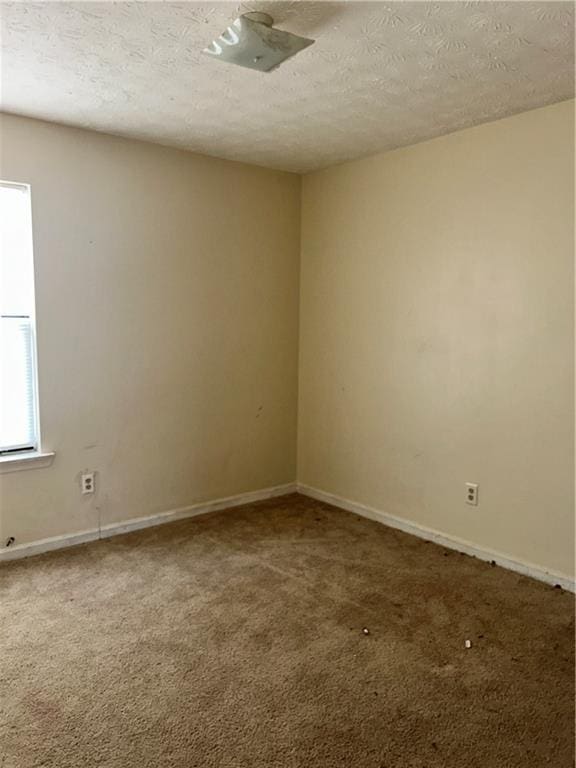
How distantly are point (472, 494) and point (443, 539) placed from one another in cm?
36

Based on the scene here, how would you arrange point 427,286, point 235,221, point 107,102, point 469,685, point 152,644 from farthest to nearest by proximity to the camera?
point 235,221 < point 427,286 < point 107,102 < point 152,644 < point 469,685

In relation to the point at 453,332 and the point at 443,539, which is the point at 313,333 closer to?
the point at 453,332

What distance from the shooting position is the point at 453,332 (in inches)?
134

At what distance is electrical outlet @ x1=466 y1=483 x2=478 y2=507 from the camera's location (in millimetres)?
3356

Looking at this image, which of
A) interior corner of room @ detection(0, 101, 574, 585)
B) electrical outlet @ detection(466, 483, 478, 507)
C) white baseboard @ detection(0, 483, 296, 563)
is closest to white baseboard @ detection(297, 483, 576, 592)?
interior corner of room @ detection(0, 101, 574, 585)

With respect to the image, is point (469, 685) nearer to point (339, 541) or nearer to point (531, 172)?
point (339, 541)

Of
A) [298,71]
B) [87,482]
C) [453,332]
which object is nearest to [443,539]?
[453,332]

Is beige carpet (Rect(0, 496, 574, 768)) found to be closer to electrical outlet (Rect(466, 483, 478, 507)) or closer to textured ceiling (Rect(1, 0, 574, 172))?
electrical outlet (Rect(466, 483, 478, 507))

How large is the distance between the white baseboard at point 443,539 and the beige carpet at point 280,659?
2.9 inches

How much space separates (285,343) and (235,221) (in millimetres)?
979

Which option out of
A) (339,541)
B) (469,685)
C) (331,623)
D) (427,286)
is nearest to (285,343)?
(427,286)

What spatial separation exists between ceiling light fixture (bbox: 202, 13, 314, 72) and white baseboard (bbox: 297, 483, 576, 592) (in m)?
2.72

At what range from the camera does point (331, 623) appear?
260 cm

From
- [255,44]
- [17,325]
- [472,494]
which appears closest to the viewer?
[255,44]
